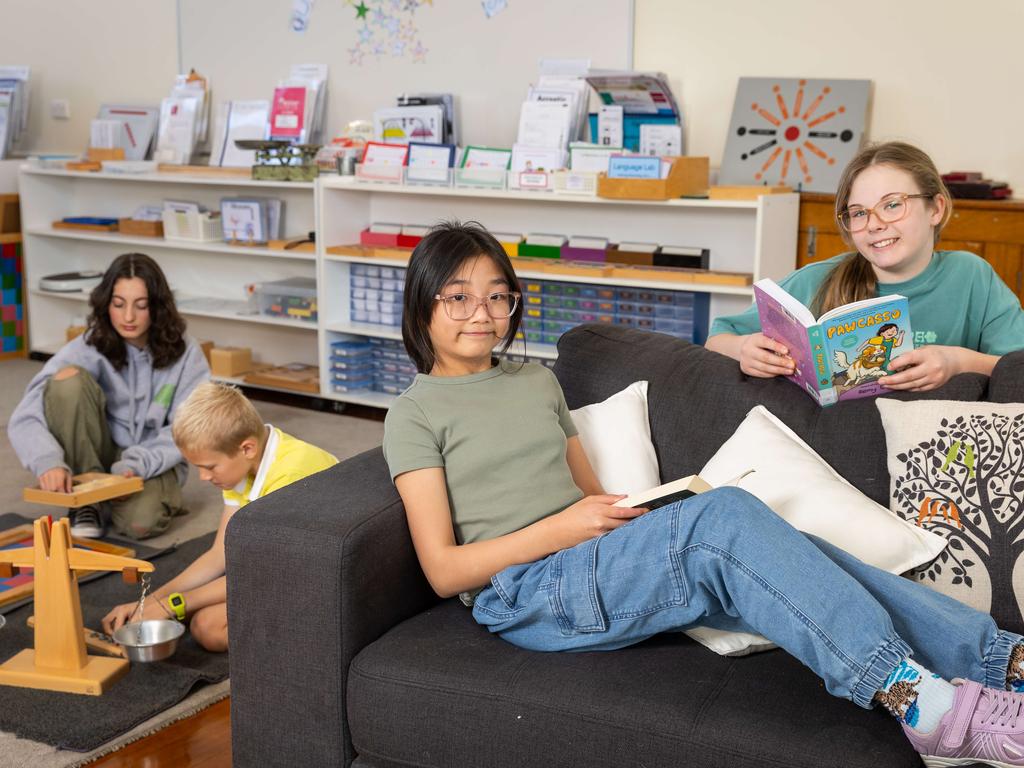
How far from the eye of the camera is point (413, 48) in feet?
14.4

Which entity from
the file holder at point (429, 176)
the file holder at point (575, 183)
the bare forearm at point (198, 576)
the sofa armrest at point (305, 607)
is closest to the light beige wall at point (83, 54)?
the file holder at point (429, 176)

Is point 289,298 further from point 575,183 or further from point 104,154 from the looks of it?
point 575,183

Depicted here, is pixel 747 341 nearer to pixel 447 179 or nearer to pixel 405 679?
pixel 405 679

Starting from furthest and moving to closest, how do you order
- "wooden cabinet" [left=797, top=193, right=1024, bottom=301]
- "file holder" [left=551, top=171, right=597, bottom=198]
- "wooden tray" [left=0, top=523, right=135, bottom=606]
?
"file holder" [left=551, top=171, right=597, bottom=198] < "wooden cabinet" [left=797, top=193, right=1024, bottom=301] < "wooden tray" [left=0, top=523, right=135, bottom=606]

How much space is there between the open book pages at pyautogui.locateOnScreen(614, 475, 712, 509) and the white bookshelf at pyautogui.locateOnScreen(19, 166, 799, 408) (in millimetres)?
2008

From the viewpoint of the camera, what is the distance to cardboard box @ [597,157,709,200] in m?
3.59

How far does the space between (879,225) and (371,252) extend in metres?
2.59

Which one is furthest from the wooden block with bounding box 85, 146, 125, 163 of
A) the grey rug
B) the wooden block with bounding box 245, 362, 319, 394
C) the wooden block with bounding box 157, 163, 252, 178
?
the grey rug

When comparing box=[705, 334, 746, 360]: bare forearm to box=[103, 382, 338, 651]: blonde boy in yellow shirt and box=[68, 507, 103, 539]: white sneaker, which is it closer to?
box=[103, 382, 338, 651]: blonde boy in yellow shirt

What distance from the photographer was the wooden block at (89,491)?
2.83 m

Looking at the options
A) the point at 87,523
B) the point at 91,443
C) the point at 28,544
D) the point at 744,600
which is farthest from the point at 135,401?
the point at 744,600

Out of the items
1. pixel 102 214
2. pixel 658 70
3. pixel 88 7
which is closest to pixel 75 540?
pixel 658 70

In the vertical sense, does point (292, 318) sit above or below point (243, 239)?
below

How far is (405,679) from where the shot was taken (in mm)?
1583
